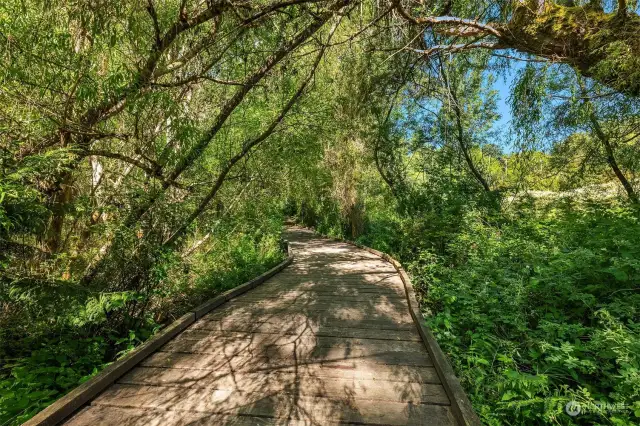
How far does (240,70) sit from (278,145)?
8.34 feet

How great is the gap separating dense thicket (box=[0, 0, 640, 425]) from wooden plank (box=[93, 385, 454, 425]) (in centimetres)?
56

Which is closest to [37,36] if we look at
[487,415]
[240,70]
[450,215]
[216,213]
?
[240,70]

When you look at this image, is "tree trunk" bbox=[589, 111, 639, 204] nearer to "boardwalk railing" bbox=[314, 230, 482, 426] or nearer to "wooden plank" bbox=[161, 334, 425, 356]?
"boardwalk railing" bbox=[314, 230, 482, 426]

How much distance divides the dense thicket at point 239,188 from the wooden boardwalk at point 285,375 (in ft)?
1.75

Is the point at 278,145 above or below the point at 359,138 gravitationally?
below

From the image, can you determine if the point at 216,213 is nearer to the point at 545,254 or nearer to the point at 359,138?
the point at 545,254

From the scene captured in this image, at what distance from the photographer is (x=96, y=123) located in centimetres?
355

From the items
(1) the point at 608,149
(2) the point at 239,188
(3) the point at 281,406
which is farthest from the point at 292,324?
(1) the point at 608,149

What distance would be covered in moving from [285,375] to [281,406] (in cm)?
42

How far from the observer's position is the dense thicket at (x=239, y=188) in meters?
2.76

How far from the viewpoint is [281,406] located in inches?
90.0

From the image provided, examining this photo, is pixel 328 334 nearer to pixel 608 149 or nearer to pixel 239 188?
pixel 239 188

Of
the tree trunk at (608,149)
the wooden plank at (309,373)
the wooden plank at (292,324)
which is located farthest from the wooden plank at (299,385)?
the tree trunk at (608,149)

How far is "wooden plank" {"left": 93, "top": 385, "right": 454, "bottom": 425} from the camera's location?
2.16 meters
